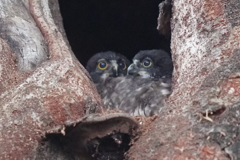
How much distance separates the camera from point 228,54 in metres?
1.97

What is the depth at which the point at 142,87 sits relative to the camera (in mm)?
3586

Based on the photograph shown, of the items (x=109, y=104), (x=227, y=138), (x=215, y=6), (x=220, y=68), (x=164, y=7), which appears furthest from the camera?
(x=109, y=104)

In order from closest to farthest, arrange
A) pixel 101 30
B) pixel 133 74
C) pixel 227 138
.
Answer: pixel 227 138
pixel 133 74
pixel 101 30

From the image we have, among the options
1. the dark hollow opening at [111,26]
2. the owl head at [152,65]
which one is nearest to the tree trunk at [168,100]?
the owl head at [152,65]

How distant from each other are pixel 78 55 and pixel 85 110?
11.7ft

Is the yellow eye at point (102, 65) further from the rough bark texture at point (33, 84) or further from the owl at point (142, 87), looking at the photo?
the rough bark texture at point (33, 84)

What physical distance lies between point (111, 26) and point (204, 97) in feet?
12.5

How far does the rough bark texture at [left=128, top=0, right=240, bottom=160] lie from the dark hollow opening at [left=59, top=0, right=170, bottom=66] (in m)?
2.84

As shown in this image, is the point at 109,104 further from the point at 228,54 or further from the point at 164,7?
the point at 228,54

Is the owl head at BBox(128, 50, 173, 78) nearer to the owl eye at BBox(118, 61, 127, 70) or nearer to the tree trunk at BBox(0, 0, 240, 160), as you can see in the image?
the owl eye at BBox(118, 61, 127, 70)

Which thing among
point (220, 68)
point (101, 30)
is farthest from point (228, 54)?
point (101, 30)

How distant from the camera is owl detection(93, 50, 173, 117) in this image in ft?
10.9

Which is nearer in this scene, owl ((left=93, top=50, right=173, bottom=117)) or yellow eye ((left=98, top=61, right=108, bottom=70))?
owl ((left=93, top=50, right=173, bottom=117))

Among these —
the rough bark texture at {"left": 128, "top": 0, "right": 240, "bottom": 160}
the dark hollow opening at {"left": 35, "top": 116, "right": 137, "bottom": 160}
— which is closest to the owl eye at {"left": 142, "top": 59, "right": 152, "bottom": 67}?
the rough bark texture at {"left": 128, "top": 0, "right": 240, "bottom": 160}
